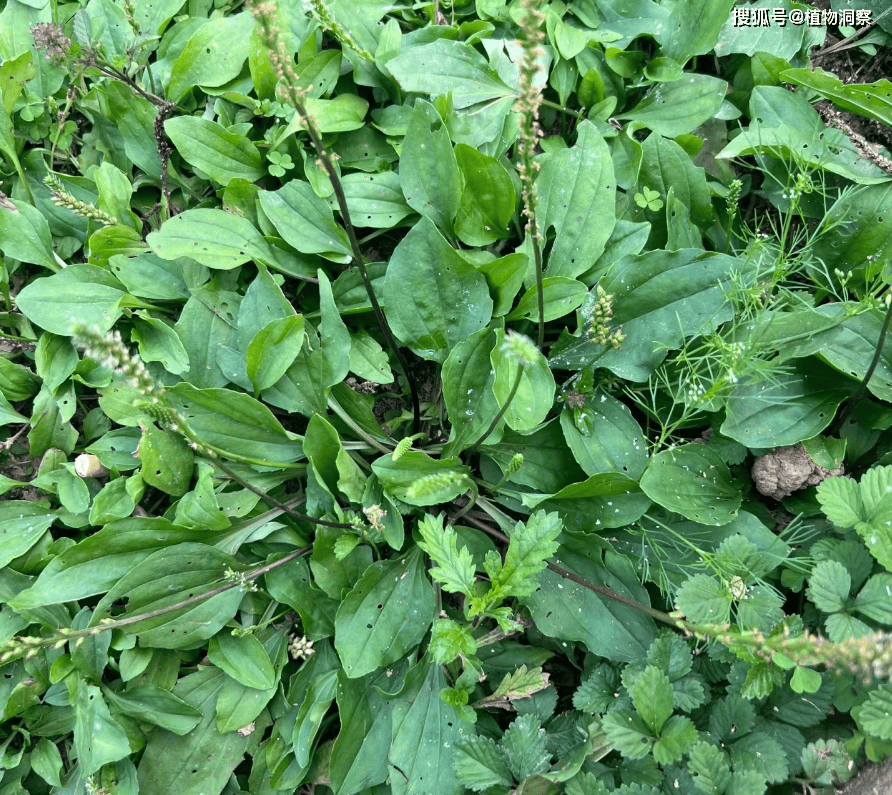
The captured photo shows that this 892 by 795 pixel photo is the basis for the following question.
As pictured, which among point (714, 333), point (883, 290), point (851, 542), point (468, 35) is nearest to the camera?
point (851, 542)

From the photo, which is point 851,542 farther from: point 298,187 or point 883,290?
point 298,187

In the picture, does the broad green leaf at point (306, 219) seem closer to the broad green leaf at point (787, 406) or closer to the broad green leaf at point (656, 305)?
the broad green leaf at point (656, 305)

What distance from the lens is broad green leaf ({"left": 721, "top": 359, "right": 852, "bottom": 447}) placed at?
91.9 inches

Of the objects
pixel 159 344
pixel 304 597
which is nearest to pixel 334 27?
pixel 159 344

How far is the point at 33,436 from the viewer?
267 centimetres

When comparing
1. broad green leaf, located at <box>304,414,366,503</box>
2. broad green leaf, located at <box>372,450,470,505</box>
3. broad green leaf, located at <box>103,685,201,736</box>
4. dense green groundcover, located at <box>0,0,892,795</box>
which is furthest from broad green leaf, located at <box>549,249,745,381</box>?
broad green leaf, located at <box>103,685,201,736</box>

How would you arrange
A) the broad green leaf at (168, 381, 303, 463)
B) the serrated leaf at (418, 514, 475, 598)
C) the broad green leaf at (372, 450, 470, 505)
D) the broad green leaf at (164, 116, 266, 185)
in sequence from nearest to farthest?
the serrated leaf at (418, 514, 475, 598) < the broad green leaf at (372, 450, 470, 505) < the broad green leaf at (168, 381, 303, 463) < the broad green leaf at (164, 116, 266, 185)

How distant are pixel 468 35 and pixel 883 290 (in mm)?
2023

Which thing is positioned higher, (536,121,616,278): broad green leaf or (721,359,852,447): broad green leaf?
(536,121,616,278): broad green leaf

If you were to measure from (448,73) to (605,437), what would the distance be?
1.64m

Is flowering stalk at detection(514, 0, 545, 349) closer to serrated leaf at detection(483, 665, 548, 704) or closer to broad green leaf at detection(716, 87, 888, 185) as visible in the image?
broad green leaf at detection(716, 87, 888, 185)

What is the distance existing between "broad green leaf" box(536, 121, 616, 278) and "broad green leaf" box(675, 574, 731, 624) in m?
1.21

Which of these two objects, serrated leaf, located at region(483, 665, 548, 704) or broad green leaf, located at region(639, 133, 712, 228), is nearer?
serrated leaf, located at region(483, 665, 548, 704)

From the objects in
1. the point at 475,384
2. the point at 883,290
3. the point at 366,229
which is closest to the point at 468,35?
the point at 366,229
